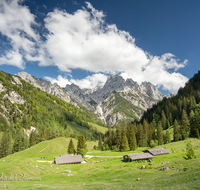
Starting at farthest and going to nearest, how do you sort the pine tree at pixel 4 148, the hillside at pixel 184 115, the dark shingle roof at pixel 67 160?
1. the pine tree at pixel 4 148
2. the hillside at pixel 184 115
3. the dark shingle roof at pixel 67 160

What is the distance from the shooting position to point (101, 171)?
51062 mm

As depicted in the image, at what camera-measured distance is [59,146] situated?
131 metres

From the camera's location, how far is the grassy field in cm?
2542

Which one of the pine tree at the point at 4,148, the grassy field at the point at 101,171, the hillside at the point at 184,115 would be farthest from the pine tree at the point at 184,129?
the pine tree at the point at 4,148

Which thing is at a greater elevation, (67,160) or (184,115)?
(184,115)

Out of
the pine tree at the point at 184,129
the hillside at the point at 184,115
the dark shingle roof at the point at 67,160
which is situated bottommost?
the dark shingle roof at the point at 67,160

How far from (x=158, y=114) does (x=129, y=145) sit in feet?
296

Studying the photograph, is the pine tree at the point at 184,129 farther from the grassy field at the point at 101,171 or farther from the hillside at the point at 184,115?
the grassy field at the point at 101,171

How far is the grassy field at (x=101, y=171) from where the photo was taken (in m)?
25.4

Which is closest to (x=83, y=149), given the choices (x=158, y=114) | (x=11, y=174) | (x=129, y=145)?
(x=129, y=145)

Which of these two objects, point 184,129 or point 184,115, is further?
point 184,115

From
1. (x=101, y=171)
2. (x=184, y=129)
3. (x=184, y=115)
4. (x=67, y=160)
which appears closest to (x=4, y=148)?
(x=67, y=160)

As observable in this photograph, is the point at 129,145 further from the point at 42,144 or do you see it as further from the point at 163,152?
the point at 42,144

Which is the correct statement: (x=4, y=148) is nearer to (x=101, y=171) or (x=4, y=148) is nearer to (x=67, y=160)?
(x=67, y=160)
